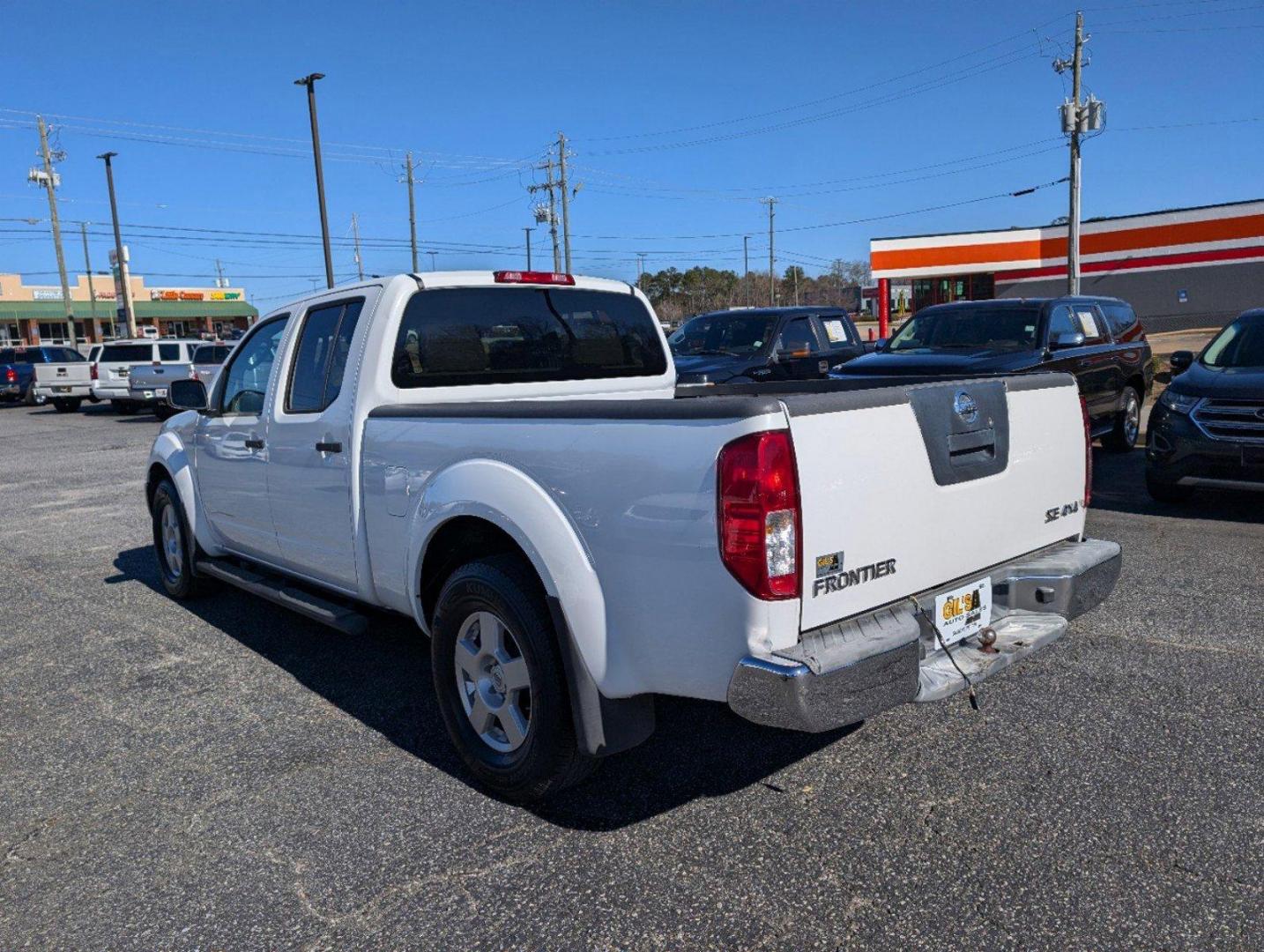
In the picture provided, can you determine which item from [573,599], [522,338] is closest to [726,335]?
[522,338]

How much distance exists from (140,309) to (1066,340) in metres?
76.7

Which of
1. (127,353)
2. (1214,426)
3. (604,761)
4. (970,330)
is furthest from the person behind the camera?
(127,353)

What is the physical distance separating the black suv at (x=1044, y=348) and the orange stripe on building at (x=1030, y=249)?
30.5 metres

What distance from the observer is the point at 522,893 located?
2.96m

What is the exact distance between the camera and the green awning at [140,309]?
2746 inches

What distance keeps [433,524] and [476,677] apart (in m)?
0.59

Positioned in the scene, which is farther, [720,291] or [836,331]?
[720,291]

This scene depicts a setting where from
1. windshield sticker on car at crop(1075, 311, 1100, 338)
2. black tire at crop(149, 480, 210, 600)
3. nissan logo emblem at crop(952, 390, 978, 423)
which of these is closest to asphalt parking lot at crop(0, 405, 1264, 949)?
black tire at crop(149, 480, 210, 600)

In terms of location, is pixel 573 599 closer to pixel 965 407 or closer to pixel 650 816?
pixel 650 816

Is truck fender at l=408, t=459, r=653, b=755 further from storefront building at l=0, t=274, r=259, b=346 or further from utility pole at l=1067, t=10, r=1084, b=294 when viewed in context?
storefront building at l=0, t=274, r=259, b=346

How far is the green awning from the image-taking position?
69.8 meters

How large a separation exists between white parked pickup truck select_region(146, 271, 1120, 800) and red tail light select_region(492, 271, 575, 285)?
0.02 m

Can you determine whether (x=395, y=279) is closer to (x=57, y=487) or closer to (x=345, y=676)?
(x=345, y=676)

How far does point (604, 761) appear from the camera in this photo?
12.8 feet
